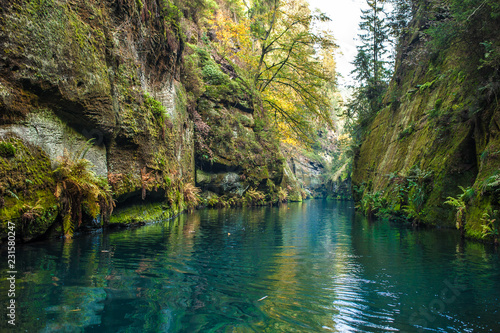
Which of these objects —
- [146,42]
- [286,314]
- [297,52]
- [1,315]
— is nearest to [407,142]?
[297,52]

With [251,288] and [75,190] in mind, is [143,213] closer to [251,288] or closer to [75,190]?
[75,190]

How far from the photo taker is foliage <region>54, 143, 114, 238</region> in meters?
6.57

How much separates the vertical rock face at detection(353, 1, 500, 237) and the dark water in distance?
8.67 ft

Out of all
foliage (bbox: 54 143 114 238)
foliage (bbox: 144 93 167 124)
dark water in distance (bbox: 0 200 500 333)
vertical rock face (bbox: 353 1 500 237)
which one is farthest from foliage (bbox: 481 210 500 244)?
foliage (bbox: 144 93 167 124)

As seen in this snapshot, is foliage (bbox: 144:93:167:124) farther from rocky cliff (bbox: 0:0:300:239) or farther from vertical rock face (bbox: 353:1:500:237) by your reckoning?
vertical rock face (bbox: 353:1:500:237)

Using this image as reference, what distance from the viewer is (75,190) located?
6734mm

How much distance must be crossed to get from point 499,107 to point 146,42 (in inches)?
485

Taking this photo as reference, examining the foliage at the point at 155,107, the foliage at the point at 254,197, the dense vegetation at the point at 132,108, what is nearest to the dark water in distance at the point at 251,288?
the dense vegetation at the point at 132,108

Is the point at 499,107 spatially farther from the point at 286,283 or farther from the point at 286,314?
the point at 286,314

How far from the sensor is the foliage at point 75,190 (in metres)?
6.57

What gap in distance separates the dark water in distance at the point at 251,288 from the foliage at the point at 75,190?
653mm

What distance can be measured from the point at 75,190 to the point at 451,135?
12.0m

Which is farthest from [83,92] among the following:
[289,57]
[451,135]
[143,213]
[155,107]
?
[289,57]

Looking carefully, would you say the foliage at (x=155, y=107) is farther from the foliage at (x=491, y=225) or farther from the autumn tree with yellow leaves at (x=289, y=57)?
the autumn tree with yellow leaves at (x=289, y=57)
